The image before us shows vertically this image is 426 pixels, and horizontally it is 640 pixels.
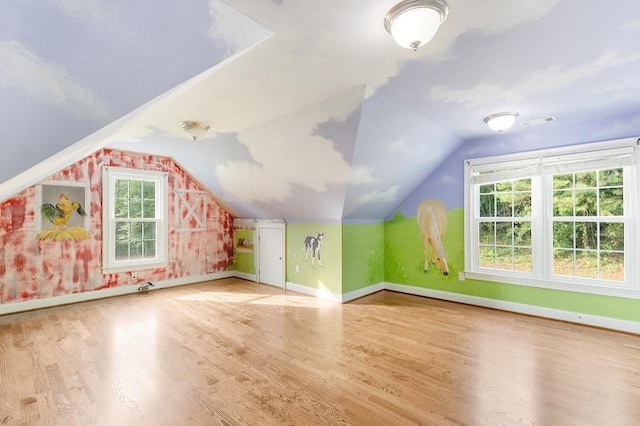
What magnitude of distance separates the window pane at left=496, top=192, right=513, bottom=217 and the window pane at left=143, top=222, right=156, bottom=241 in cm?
540

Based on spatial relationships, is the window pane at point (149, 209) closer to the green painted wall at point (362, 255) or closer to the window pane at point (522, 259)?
the green painted wall at point (362, 255)

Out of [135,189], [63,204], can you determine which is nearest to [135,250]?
[135,189]

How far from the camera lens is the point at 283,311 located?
4.12 m

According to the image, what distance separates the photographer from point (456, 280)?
451 centimetres

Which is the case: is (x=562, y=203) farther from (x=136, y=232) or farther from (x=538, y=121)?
(x=136, y=232)

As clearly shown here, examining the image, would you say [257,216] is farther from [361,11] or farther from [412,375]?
[361,11]

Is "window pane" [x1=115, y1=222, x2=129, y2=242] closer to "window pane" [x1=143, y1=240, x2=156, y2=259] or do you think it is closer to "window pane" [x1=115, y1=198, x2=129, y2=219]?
"window pane" [x1=115, y1=198, x2=129, y2=219]

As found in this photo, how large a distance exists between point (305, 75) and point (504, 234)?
3.42 m

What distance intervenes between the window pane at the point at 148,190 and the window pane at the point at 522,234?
5.62 metres

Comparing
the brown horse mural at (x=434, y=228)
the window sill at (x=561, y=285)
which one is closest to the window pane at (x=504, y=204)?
the brown horse mural at (x=434, y=228)

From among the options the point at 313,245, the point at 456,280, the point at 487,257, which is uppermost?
the point at 313,245

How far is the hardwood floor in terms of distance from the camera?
2010 millimetres

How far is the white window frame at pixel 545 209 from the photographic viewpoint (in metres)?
3.31

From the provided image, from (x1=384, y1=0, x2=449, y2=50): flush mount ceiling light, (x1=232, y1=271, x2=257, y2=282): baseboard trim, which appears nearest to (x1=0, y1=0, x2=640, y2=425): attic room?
(x1=384, y1=0, x2=449, y2=50): flush mount ceiling light
